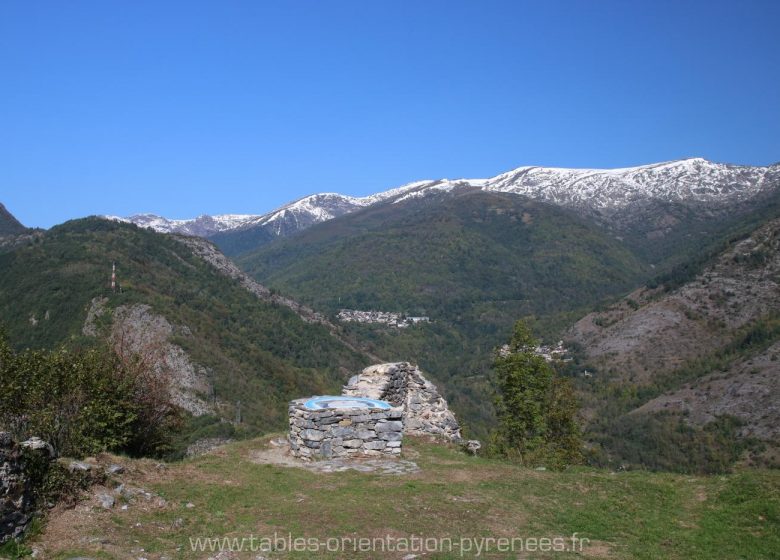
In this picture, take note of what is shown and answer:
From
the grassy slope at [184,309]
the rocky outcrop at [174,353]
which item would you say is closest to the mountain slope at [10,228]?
the grassy slope at [184,309]

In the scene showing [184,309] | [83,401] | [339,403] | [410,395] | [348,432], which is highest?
[184,309]

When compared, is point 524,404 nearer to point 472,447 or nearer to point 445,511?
point 472,447

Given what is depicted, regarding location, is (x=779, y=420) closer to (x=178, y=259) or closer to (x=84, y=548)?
(x=84, y=548)

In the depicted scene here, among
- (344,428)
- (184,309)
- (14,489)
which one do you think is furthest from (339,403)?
(184,309)

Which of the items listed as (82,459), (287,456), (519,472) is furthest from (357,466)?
(82,459)

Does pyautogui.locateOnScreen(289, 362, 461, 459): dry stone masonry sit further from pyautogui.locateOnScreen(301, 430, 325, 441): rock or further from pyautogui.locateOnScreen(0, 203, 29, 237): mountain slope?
pyautogui.locateOnScreen(0, 203, 29, 237): mountain slope

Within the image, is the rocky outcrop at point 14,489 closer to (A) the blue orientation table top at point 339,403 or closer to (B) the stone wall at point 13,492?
(B) the stone wall at point 13,492
